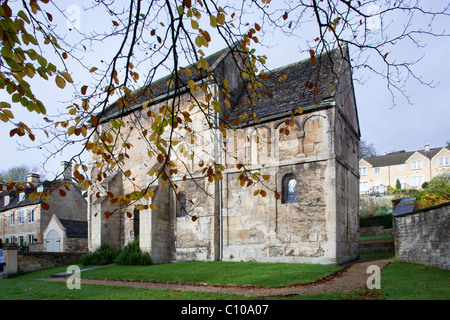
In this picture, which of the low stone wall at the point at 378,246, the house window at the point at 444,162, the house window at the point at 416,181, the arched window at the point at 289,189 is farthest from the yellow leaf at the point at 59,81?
the house window at the point at 444,162

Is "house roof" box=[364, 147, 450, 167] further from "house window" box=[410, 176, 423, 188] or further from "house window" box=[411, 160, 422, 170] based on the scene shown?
"house window" box=[410, 176, 423, 188]

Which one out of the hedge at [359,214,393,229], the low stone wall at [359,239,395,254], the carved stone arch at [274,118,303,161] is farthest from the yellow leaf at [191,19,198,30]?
the hedge at [359,214,393,229]

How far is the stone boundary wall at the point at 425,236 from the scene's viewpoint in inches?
451

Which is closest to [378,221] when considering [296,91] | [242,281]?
[296,91]

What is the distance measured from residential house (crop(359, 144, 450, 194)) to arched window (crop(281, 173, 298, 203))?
41.4 m

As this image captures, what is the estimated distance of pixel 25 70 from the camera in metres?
3.91

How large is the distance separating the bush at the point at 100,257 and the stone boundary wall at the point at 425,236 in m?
15.5

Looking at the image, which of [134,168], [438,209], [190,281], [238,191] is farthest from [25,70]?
[134,168]

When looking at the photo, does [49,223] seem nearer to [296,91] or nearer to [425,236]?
[296,91]

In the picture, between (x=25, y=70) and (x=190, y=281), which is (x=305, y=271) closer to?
(x=190, y=281)

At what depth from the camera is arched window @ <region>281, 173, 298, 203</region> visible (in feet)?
52.5

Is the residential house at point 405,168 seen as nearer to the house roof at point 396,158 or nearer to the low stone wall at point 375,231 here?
the house roof at point 396,158
